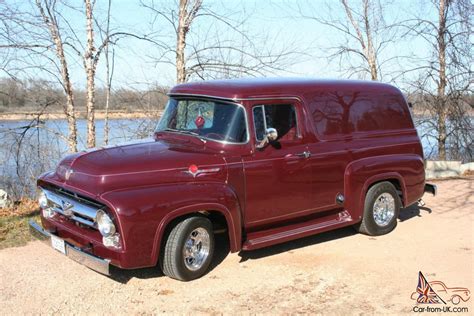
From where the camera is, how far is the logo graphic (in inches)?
196

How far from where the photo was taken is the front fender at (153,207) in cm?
465

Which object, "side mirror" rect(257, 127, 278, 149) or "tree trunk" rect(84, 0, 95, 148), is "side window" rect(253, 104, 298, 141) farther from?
"tree trunk" rect(84, 0, 95, 148)

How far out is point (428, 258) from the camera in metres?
6.19

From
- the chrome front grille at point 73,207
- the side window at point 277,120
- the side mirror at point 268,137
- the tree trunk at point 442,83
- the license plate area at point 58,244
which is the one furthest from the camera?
the tree trunk at point 442,83

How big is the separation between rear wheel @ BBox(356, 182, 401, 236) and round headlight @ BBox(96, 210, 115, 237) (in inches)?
145

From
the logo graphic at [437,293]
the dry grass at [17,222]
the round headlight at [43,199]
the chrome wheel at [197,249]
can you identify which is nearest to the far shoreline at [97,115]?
the dry grass at [17,222]

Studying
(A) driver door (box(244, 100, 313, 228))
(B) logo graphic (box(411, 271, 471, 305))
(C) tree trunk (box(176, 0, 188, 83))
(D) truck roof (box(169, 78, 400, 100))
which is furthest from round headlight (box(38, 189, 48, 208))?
(C) tree trunk (box(176, 0, 188, 83))

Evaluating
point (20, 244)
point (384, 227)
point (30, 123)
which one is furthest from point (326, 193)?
point (30, 123)

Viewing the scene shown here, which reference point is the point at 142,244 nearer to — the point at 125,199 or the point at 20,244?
the point at 125,199

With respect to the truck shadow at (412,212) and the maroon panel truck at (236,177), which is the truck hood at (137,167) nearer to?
the maroon panel truck at (236,177)

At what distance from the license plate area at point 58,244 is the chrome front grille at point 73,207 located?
0.82ft

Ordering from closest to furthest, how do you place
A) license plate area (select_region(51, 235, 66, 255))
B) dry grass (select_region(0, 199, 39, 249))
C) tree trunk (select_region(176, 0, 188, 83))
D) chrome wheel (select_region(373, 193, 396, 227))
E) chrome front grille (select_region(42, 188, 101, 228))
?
chrome front grille (select_region(42, 188, 101, 228)), license plate area (select_region(51, 235, 66, 255)), dry grass (select_region(0, 199, 39, 249)), chrome wheel (select_region(373, 193, 396, 227)), tree trunk (select_region(176, 0, 188, 83))

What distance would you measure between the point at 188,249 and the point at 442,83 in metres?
11.6

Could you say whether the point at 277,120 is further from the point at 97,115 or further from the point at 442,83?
the point at 442,83
